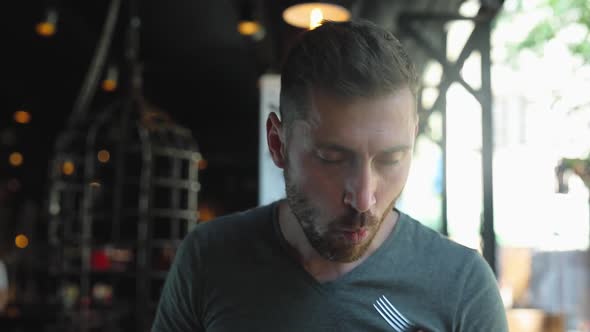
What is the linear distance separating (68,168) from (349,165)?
4.87 metres

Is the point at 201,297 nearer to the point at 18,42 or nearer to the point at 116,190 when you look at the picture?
the point at 116,190

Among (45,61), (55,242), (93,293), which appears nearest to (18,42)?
(45,61)

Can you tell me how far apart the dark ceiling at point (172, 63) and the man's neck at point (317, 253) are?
2700mm

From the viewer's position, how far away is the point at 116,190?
467 cm

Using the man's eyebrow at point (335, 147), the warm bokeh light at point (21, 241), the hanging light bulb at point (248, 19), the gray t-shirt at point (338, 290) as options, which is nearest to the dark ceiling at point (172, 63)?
the hanging light bulb at point (248, 19)

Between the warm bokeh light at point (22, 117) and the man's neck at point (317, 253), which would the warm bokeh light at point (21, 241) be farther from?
the man's neck at point (317, 253)

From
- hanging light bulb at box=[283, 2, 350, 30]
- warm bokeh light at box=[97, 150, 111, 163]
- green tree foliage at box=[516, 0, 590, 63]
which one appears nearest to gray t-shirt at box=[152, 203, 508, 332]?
hanging light bulb at box=[283, 2, 350, 30]

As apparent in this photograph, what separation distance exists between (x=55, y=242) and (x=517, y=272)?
352 cm

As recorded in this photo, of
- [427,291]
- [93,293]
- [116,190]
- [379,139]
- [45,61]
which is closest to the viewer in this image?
[379,139]

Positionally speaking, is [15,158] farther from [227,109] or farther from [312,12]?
[312,12]

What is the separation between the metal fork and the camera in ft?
3.72

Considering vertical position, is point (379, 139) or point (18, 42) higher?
point (18, 42)

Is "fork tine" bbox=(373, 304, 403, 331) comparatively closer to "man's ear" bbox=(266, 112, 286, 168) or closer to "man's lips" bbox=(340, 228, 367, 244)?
"man's lips" bbox=(340, 228, 367, 244)

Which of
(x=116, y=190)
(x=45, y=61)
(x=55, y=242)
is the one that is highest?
(x=45, y=61)
